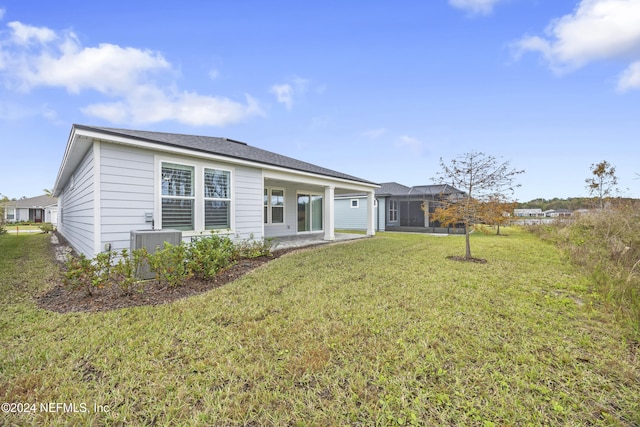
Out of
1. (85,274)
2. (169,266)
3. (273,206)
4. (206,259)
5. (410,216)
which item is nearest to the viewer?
(85,274)

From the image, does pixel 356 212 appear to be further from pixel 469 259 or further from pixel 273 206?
pixel 469 259

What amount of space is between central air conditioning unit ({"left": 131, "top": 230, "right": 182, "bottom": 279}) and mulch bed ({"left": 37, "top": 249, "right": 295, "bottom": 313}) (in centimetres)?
29

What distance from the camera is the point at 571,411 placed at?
1926mm

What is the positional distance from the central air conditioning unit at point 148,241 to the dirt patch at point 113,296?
0.29 metres

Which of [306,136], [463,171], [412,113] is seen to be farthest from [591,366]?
[306,136]

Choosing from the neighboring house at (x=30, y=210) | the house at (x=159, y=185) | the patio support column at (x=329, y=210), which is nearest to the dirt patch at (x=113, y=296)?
the house at (x=159, y=185)

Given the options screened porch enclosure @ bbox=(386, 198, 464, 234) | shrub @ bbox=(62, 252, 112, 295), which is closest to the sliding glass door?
screened porch enclosure @ bbox=(386, 198, 464, 234)

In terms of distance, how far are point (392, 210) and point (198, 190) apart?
1584 centimetres

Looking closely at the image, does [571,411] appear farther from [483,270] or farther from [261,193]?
[261,193]

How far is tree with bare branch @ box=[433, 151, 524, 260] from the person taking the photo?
7.60 meters

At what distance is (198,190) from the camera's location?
6621 millimetres

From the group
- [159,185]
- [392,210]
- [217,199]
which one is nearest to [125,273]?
[159,185]

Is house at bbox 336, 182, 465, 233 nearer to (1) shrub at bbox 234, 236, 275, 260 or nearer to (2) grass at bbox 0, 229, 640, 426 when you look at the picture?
(1) shrub at bbox 234, 236, 275, 260

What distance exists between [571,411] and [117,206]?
23.1 ft
